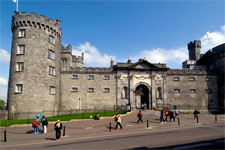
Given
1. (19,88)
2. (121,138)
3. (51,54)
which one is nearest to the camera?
(121,138)

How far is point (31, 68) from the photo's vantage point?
29.9m

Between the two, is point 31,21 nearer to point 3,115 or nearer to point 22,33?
point 22,33

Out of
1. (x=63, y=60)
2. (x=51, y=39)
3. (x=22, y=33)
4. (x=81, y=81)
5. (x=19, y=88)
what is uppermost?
(x=22, y=33)

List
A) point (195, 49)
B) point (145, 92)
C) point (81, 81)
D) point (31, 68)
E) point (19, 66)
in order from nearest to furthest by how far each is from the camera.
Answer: point (31, 68), point (19, 66), point (81, 81), point (145, 92), point (195, 49)

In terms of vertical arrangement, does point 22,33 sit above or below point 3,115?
above

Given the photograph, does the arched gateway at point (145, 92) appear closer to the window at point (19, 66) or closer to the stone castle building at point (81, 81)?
the stone castle building at point (81, 81)

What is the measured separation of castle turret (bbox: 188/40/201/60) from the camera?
6025cm

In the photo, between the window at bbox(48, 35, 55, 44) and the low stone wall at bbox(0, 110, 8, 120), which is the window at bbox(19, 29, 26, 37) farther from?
the low stone wall at bbox(0, 110, 8, 120)

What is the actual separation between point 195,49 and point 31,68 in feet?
176

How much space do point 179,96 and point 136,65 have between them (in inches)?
456

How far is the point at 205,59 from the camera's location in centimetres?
4528

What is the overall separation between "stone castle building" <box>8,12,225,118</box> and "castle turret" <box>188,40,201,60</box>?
1966 centimetres

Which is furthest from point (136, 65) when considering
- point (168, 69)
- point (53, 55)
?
point (53, 55)

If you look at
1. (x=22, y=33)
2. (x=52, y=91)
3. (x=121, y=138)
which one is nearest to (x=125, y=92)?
(x=52, y=91)
